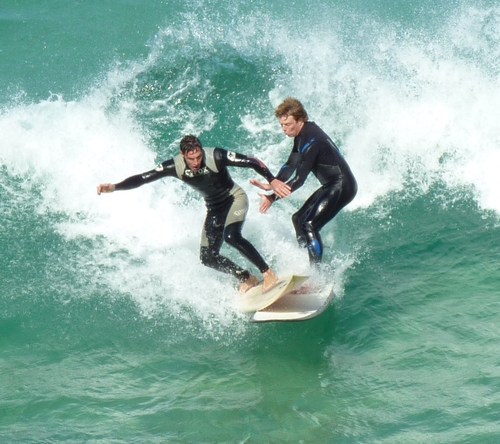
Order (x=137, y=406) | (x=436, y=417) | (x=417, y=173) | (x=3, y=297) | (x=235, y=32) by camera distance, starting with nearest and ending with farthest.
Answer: (x=436, y=417) → (x=137, y=406) → (x=3, y=297) → (x=417, y=173) → (x=235, y=32)

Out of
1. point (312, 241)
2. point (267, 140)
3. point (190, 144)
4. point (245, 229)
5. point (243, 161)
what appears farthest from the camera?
point (267, 140)

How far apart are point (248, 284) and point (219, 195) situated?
1.02 m

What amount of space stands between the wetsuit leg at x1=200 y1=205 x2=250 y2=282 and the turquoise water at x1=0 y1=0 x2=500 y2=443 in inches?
12.5

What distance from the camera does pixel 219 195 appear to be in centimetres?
925

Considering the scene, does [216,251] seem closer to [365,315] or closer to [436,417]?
[365,315]

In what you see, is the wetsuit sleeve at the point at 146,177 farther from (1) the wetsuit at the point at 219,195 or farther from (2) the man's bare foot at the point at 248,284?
(2) the man's bare foot at the point at 248,284

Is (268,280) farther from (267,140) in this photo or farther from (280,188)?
(267,140)

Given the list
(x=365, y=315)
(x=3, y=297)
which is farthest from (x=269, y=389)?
(x=3, y=297)

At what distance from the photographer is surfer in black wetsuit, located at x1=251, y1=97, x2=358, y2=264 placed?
Result: 888 cm

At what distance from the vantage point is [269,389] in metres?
8.32

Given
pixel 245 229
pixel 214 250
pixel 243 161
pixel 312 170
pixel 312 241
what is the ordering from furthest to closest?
1. pixel 245 229
2. pixel 214 250
3. pixel 312 170
4. pixel 312 241
5. pixel 243 161

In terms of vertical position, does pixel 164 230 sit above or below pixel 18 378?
above

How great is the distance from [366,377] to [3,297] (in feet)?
14.0

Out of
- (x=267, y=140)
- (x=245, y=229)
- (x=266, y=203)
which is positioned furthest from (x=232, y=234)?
(x=267, y=140)
